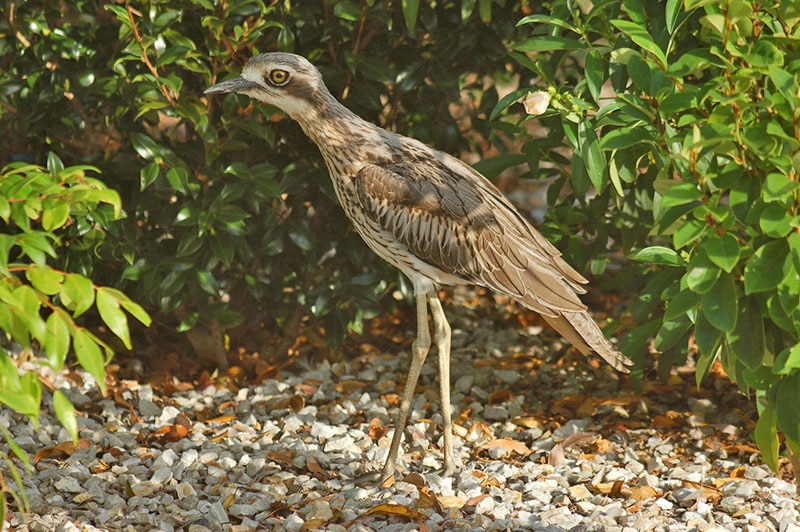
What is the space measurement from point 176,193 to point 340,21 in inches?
45.2

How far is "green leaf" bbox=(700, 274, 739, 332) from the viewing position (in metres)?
2.98

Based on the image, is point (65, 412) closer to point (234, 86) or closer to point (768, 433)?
point (234, 86)

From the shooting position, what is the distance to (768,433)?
343 cm

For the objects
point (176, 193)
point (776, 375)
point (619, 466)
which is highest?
point (176, 193)

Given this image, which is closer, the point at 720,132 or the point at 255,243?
the point at 720,132

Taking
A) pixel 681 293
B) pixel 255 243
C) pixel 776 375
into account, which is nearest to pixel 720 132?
pixel 681 293

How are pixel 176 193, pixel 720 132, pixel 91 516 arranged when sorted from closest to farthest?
pixel 720 132
pixel 91 516
pixel 176 193

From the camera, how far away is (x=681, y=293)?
3.23 metres

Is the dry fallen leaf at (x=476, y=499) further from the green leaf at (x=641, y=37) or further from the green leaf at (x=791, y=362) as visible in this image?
the green leaf at (x=641, y=37)

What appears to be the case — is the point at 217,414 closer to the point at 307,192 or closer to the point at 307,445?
the point at 307,445

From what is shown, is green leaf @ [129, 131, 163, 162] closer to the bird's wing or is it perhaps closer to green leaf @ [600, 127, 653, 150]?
the bird's wing

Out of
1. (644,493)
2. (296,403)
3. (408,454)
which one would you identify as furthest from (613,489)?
(296,403)

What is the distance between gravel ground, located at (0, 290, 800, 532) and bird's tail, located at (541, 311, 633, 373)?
0.46 metres

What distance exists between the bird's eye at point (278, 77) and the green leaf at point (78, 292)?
1764 mm
